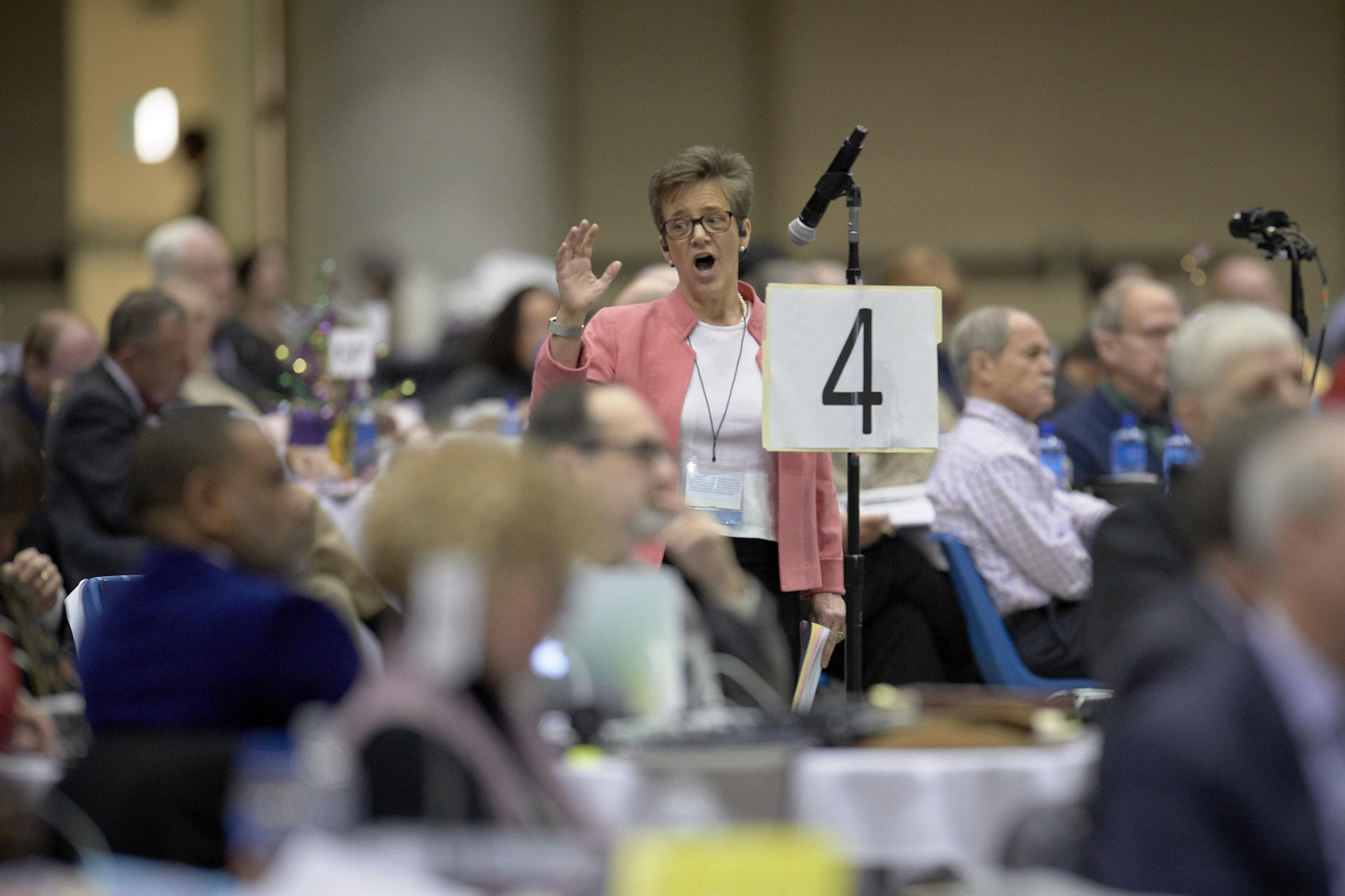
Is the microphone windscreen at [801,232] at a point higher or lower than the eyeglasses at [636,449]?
higher

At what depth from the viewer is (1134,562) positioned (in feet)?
8.84

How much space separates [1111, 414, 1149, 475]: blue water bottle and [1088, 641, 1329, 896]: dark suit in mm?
4230

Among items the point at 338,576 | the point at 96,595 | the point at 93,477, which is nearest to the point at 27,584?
the point at 96,595

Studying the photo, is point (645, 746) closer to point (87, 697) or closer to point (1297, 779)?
point (87, 697)

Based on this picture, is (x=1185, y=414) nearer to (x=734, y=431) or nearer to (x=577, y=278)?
(x=734, y=431)

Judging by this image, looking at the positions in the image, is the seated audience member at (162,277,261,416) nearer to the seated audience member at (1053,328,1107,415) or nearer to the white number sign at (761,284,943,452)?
the white number sign at (761,284,943,452)

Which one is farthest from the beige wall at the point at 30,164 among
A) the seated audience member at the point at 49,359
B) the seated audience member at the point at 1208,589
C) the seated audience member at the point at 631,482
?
the seated audience member at the point at 1208,589

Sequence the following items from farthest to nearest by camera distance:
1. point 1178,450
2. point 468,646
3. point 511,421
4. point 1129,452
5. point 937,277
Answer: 1. point 937,277
2. point 511,421
3. point 1129,452
4. point 1178,450
5. point 468,646

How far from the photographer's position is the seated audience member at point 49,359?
6207 mm

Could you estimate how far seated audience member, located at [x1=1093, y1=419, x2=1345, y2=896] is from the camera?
4.92ft

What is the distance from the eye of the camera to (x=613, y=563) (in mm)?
2707

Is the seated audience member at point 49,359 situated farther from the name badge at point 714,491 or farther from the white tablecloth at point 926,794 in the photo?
the white tablecloth at point 926,794

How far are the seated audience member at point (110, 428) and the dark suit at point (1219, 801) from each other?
11.9ft

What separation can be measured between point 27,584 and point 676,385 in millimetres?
1604
